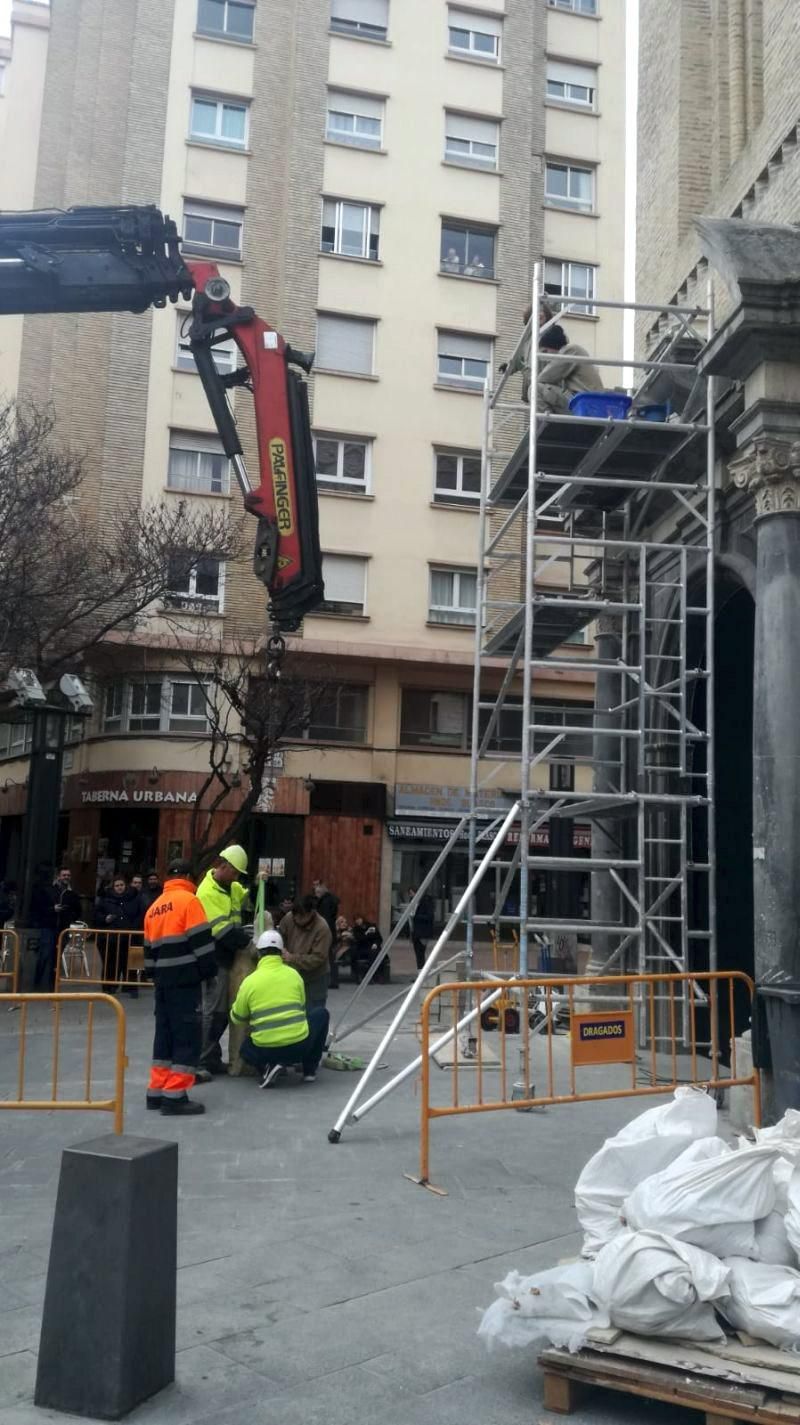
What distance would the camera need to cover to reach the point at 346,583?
2862 centimetres

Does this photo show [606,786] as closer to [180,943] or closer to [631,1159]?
[180,943]

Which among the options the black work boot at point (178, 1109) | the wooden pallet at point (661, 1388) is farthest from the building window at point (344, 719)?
the wooden pallet at point (661, 1388)

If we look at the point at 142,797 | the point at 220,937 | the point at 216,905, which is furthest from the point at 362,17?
the point at 220,937

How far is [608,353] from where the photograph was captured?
31922 mm

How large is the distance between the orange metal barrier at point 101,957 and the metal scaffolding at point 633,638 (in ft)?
Answer: 21.1

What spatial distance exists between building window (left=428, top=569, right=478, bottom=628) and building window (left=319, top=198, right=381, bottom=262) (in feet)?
26.6

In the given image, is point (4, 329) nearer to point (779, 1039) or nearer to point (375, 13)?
point (375, 13)

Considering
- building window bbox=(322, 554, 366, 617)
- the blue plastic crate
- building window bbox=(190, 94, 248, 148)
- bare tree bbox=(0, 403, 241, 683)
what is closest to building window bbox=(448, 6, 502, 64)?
building window bbox=(190, 94, 248, 148)

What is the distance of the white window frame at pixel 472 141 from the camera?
3114 centimetres

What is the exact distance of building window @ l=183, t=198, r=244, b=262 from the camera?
96.8 feet

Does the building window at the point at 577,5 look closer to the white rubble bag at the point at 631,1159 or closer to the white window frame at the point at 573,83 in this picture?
the white window frame at the point at 573,83

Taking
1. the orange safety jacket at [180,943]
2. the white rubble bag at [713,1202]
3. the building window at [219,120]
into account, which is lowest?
the white rubble bag at [713,1202]

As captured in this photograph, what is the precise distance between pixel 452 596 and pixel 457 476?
120 inches

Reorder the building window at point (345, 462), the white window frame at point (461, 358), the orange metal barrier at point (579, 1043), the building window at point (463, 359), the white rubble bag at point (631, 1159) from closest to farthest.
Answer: the white rubble bag at point (631, 1159)
the orange metal barrier at point (579, 1043)
the building window at point (345, 462)
the white window frame at point (461, 358)
the building window at point (463, 359)
